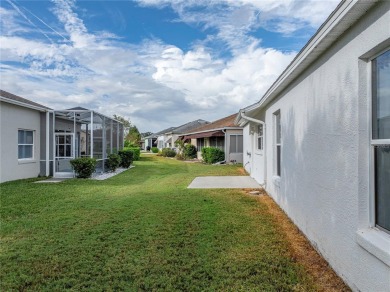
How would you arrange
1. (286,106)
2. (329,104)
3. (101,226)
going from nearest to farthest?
(329,104) < (101,226) < (286,106)

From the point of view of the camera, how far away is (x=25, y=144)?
16.3 m

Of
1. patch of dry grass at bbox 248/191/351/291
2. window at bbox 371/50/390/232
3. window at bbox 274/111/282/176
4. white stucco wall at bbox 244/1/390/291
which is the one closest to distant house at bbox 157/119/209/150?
window at bbox 274/111/282/176

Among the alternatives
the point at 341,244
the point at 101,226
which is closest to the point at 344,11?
the point at 341,244

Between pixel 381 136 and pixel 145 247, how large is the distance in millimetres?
4377

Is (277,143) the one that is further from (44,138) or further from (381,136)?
(44,138)

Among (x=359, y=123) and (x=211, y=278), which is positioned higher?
(x=359, y=123)

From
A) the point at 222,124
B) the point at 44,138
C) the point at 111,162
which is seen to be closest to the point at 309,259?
→ the point at 44,138

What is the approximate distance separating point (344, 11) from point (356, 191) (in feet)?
7.54

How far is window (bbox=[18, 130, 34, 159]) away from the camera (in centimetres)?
1594

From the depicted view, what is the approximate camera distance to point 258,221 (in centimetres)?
729

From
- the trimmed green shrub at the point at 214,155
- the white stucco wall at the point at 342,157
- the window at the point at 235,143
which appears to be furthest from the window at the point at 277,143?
the window at the point at 235,143

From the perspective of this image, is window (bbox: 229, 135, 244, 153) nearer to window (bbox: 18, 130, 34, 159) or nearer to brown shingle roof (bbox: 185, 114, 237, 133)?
brown shingle roof (bbox: 185, 114, 237, 133)

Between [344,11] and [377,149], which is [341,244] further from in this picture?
[344,11]

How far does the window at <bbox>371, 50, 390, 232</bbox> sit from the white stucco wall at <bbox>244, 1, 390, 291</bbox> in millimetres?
98
